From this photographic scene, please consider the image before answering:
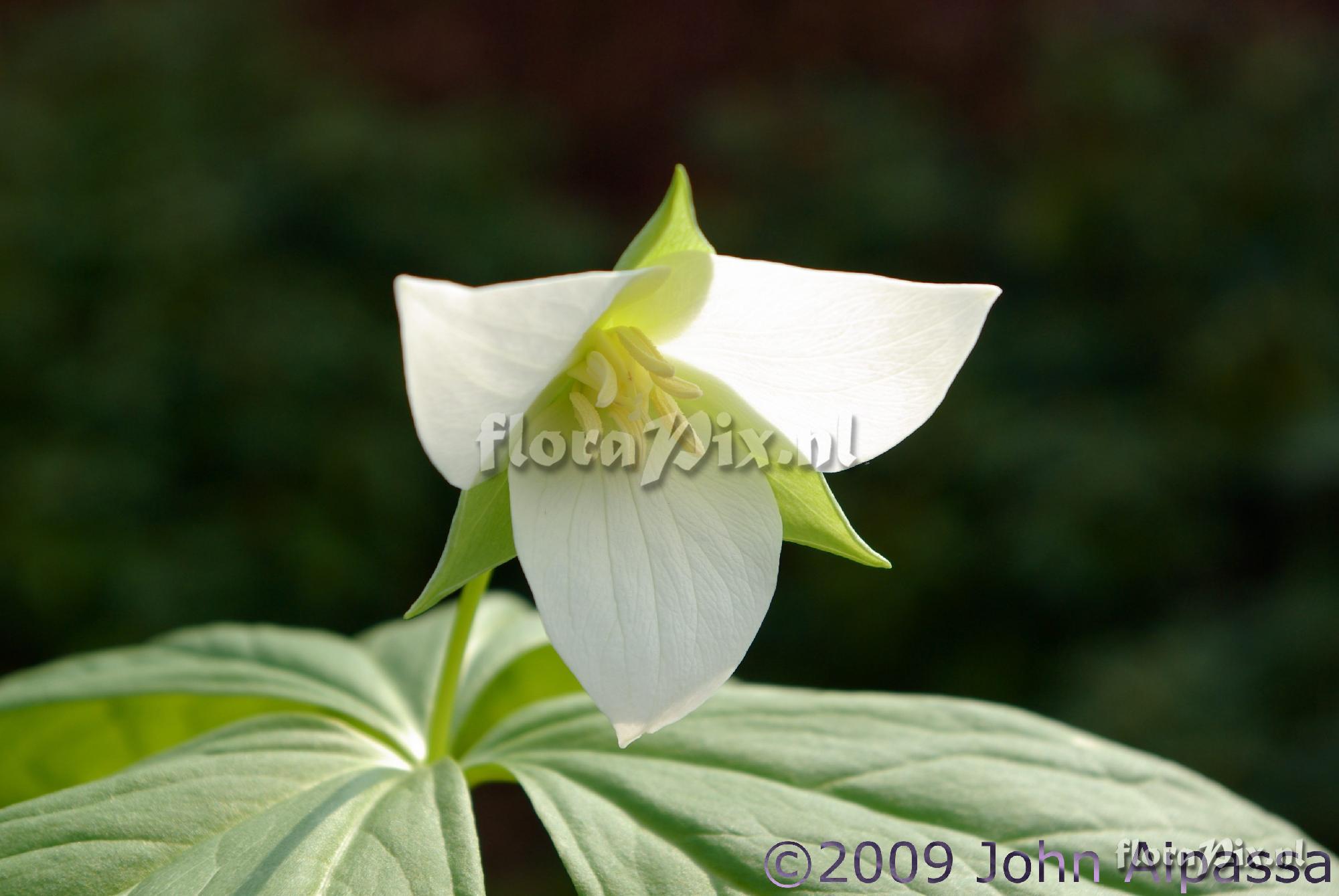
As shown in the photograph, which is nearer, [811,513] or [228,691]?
[811,513]

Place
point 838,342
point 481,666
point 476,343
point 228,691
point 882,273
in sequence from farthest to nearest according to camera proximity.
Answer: point 882,273 < point 481,666 < point 228,691 < point 838,342 < point 476,343

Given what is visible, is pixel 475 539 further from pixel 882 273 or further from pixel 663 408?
pixel 882 273

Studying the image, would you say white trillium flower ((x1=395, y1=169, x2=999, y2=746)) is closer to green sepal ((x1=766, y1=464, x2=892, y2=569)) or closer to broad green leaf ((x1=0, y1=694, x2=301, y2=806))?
green sepal ((x1=766, y1=464, x2=892, y2=569))

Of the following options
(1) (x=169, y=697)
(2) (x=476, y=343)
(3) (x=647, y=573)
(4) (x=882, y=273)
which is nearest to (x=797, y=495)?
(3) (x=647, y=573)

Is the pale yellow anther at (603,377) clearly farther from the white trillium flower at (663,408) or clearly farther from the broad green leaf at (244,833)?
the broad green leaf at (244,833)

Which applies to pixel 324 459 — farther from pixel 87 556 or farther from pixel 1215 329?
pixel 1215 329

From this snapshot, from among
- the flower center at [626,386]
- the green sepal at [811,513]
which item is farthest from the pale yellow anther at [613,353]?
the green sepal at [811,513]
